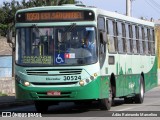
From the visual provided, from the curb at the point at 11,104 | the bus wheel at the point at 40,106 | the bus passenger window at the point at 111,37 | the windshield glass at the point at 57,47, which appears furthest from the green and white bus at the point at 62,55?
the curb at the point at 11,104

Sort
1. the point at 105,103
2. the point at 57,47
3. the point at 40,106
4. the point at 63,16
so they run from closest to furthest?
the point at 57,47
the point at 63,16
the point at 105,103
the point at 40,106

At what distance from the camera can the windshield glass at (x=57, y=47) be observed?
15.8 m

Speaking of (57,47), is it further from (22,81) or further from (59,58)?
(22,81)

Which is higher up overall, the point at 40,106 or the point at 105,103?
the point at 105,103

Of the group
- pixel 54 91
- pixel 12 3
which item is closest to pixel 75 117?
pixel 54 91

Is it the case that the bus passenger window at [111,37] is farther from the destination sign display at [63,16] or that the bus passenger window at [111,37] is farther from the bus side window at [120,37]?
the destination sign display at [63,16]

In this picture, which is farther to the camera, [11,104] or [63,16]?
[11,104]

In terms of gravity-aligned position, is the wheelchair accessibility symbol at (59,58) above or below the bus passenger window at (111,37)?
below

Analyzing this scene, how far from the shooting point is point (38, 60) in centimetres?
1600

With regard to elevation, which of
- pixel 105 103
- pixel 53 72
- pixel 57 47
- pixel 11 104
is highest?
pixel 57 47

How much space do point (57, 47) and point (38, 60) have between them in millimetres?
675

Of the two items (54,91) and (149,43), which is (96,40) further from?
(149,43)

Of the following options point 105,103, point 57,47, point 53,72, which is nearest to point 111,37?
point 105,103

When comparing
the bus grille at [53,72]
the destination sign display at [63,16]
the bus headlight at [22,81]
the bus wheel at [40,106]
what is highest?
the destination sign display at [63,16]
